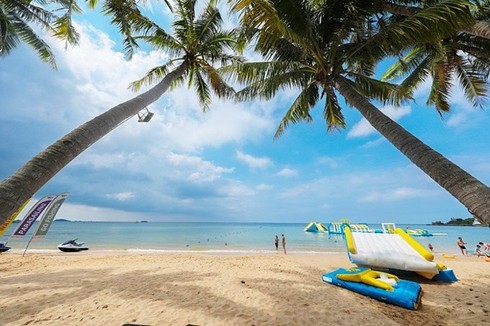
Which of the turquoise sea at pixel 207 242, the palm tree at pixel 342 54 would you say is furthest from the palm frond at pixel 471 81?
the turquoise sea at pixel 207 242

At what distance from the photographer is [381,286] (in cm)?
567

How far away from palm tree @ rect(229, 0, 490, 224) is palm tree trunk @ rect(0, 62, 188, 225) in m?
2.82

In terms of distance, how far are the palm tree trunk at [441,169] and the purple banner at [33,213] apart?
48.9ft

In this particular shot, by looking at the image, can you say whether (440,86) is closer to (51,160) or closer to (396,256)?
(396,256)

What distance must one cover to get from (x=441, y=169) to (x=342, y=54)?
14.4 ft

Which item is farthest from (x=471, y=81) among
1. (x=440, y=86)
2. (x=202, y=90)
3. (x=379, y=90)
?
(x=202, y=90)

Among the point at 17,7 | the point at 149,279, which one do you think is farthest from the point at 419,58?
the point at 17,7

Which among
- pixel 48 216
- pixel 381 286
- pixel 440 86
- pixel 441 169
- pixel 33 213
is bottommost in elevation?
pixel 381 286

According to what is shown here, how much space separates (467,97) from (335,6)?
9.20 m

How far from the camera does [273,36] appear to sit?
483cm

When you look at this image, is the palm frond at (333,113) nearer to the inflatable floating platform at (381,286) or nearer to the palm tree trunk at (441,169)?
the palm tree trunk at (441,169)

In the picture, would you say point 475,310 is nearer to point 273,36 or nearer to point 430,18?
point 430,18

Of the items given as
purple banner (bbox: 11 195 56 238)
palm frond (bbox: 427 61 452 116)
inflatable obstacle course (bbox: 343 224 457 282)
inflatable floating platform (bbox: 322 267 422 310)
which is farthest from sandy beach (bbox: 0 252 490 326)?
palm frond (bbox: 427 61 452 116)

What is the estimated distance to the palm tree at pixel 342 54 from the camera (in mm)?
3121
